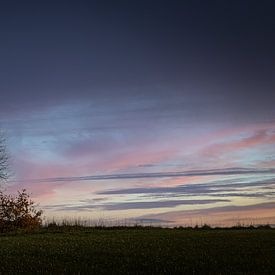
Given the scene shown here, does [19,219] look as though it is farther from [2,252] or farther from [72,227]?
[2,252]

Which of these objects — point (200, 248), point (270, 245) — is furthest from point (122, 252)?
point (270, 245)

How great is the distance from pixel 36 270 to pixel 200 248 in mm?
9616

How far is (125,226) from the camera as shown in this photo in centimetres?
5259

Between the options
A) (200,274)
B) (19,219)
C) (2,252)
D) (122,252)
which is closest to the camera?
(200,274)

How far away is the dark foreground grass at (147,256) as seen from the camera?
74.2 feet

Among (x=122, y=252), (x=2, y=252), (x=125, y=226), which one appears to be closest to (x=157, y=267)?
(x=122, y=252)

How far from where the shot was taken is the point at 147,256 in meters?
26.2

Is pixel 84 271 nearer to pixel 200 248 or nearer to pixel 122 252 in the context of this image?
pixel 122 252

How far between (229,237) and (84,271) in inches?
581

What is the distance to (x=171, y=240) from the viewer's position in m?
34.1

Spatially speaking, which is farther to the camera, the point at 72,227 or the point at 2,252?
the point at 72,227

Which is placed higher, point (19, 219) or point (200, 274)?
point (19, 219)

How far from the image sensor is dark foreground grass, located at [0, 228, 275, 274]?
74.2ft

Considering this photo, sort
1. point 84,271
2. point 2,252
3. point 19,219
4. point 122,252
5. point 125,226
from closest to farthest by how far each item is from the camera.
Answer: point 84,271 → point 122,252 → point 2,252 → point 125,226 → point 19,219
